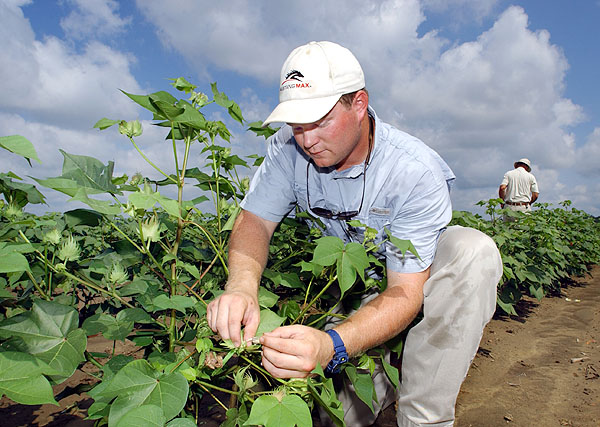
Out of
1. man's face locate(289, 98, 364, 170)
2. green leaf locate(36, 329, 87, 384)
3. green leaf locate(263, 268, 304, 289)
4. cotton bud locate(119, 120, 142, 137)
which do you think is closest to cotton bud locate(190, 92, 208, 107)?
cotton bud locate(119, 120, 142, 137)

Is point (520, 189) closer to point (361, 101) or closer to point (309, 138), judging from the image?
point (361, 101)

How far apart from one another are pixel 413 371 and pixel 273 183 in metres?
0.97

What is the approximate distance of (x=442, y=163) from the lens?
1990mm

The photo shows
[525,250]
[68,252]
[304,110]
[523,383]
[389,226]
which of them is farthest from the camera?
[525,250]

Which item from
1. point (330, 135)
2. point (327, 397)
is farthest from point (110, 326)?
point (330, 135)

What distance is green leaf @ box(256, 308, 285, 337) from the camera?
1214 millimetres

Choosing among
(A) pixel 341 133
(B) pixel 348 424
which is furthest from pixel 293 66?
(B) pixel 348 424

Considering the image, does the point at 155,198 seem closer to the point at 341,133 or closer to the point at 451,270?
the point at 341,133

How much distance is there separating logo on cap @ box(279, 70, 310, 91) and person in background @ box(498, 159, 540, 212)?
749 centimetres

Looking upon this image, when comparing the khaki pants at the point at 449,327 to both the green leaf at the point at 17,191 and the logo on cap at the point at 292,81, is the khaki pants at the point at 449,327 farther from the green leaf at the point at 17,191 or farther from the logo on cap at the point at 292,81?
the green leaf at the point at 17,191

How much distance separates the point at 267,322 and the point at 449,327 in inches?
30.8

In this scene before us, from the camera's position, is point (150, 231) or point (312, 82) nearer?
point (150, 231)

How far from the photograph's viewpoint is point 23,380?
0.88 metres

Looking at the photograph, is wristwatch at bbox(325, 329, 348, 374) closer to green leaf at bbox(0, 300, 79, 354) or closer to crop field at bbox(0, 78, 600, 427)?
crop field at bbox(0, 78, 600, 427)
